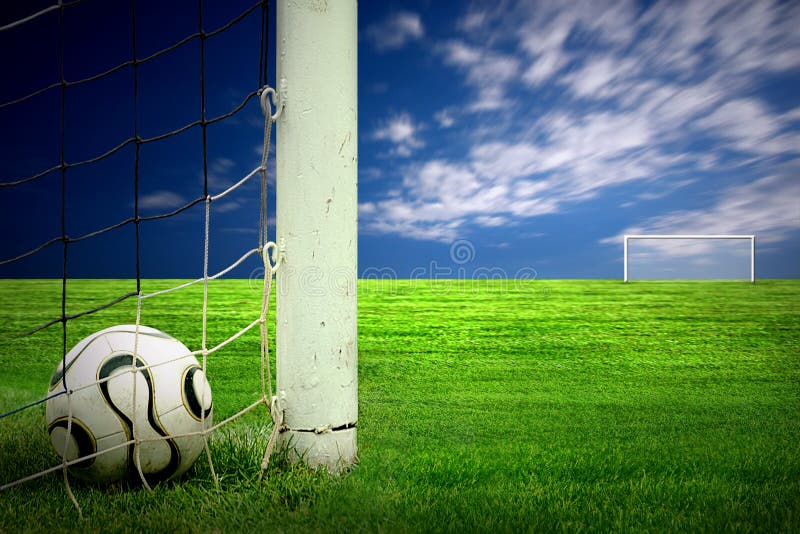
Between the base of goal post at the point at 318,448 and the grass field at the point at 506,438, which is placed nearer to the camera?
the grass field at the point at 506,438

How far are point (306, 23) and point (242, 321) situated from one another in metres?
8.46

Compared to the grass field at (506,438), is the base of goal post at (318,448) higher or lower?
higher

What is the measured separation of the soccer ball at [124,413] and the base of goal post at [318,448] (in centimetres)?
44

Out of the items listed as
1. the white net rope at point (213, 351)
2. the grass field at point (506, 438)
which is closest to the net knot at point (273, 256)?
the white net rope at point (213, 351)

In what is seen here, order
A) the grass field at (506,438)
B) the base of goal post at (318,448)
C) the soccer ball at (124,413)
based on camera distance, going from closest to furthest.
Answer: the grass field at (506,438), the soccer ball at (124,413), the base of goal post at (318,448)

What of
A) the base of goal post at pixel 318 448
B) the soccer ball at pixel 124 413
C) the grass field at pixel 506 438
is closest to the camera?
the grass field at pixel 506 438

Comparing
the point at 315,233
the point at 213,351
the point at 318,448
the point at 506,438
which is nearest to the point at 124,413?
the point at 213,351

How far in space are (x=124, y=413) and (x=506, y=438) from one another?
2.36 m

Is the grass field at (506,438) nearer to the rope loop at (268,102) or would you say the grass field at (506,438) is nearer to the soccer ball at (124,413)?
the soccer ball at (124,413)

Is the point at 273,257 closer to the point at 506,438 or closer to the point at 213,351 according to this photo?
the point at 213,351

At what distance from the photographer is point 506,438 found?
342 centimetres

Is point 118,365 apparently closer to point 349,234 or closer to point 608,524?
point 349,234

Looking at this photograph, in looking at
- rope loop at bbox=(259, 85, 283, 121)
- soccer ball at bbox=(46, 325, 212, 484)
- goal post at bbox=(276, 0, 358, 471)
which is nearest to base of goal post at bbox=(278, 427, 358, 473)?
goal post at bbox=(276, 0, 358, 471)

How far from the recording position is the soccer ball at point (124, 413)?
2.22m
